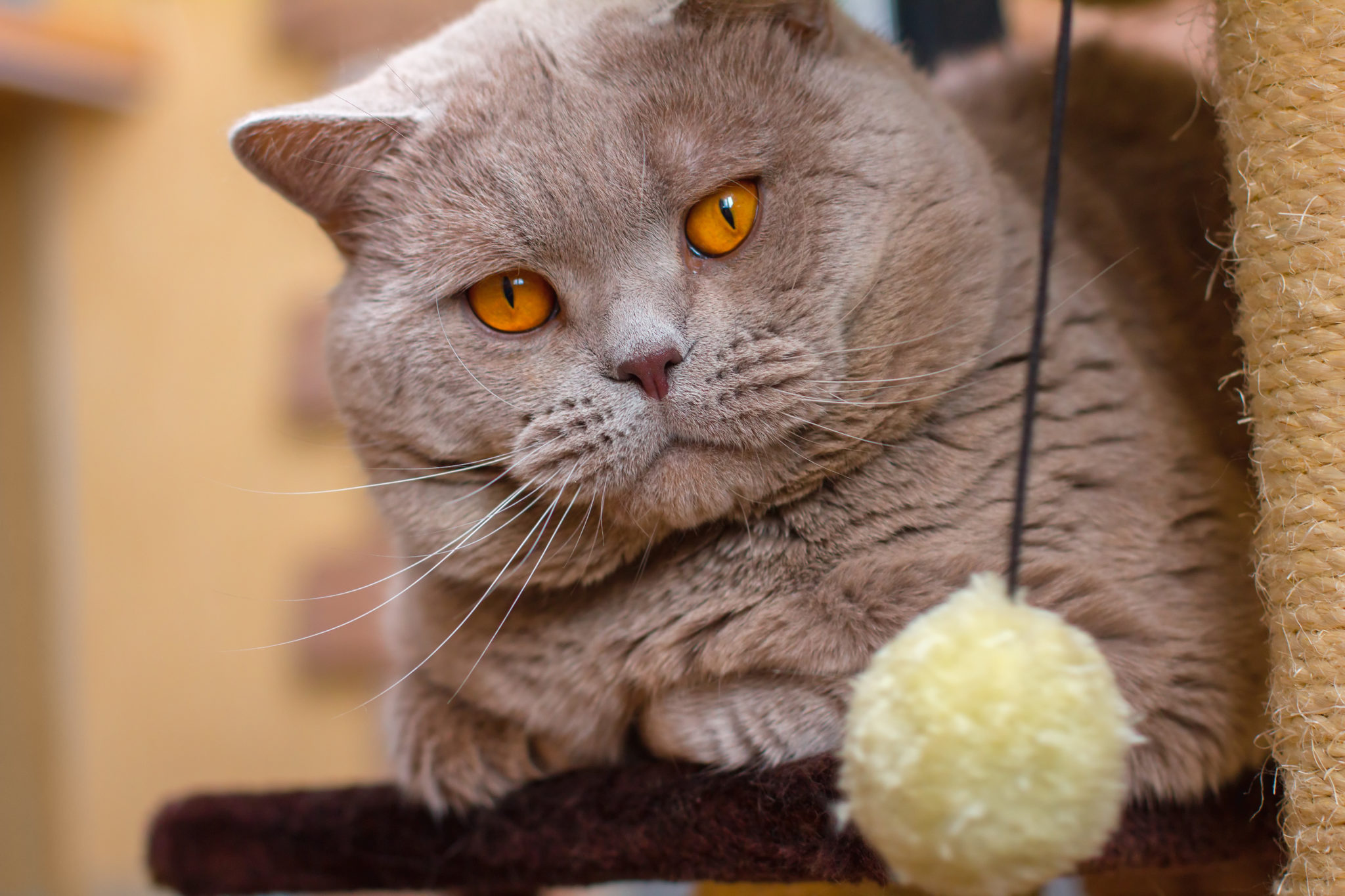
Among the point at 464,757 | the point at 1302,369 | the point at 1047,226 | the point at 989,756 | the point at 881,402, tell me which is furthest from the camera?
the point at 464,757

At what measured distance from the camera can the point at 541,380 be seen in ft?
2.78

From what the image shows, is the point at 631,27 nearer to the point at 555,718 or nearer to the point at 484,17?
the point at 484,17

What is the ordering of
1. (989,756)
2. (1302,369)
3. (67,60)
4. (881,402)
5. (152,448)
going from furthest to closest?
(152,448) → (67,60) → (881,402) → (1302,369) → (989,756)

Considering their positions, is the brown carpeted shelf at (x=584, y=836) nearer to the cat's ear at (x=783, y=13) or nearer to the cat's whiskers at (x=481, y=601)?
the cat's whiskers at (x=481, y=601)

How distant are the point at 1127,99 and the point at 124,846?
291 cm

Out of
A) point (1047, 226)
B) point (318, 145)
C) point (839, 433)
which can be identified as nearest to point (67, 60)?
point (318, 145)

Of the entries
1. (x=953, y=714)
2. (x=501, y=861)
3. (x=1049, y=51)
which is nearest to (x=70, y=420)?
(x=501, y=861)

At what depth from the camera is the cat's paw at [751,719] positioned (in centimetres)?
83

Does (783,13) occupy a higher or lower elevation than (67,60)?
lower

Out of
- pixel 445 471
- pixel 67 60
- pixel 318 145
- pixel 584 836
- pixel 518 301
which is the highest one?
pixel 67 60

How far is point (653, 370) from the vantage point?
79cm

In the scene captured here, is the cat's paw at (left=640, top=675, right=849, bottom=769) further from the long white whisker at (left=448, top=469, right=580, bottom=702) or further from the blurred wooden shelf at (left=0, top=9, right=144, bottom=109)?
the blurred wooden shelf at (left=0, top=9, right=144, bottom=109)

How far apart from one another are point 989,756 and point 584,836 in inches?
20.2

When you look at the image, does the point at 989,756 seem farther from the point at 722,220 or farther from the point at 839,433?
the point at 722,220
